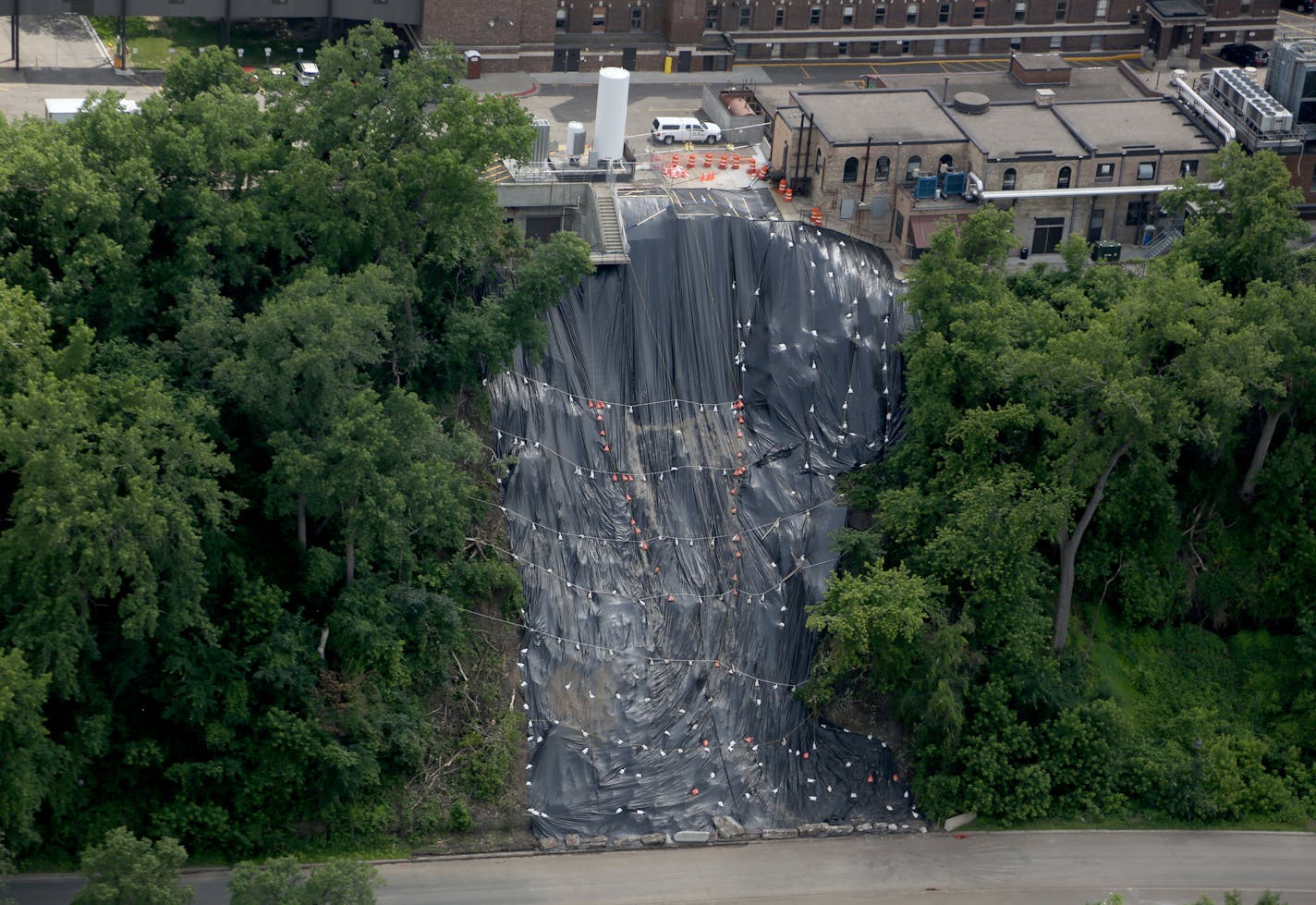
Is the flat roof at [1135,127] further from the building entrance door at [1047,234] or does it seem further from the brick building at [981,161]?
the building entrance door at [1047,234]

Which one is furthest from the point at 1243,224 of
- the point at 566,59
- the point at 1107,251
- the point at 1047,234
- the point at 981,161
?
the point at 566,59

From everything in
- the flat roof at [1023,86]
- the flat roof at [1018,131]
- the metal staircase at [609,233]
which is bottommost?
the metal staircase at [609,233]

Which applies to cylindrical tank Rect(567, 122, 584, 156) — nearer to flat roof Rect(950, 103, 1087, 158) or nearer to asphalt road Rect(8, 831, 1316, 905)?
flat roof Rect(950, 103, 1087, 158)

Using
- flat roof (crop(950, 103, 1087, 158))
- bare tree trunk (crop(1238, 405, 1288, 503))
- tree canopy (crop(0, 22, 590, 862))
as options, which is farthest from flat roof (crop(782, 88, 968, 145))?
bare tree trunk (crop(1238, 405, 1288, 503))

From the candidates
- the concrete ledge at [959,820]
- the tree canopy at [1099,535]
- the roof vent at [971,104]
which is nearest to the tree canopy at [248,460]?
the tree canopy at [1099,535]

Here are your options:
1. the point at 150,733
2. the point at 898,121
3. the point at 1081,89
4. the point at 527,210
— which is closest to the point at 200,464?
the point at 150,733

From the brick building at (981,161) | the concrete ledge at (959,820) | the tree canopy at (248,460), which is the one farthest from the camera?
the brick building at (981,161)

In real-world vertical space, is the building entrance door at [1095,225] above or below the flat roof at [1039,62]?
below
